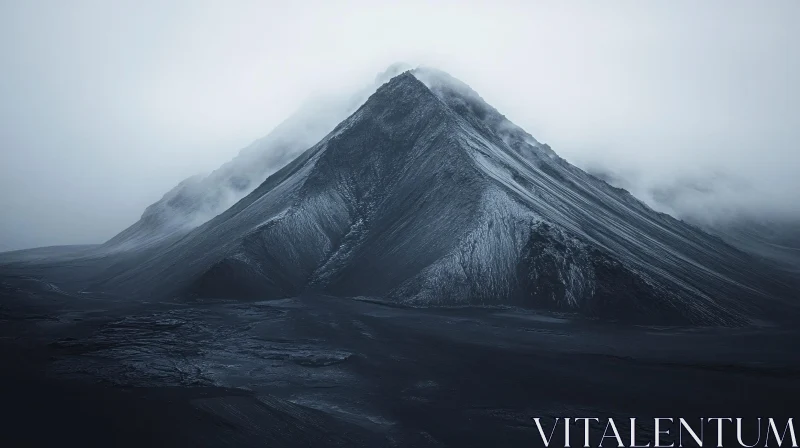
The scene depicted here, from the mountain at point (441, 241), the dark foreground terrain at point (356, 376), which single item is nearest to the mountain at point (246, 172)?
the mountain at point (441, 241)

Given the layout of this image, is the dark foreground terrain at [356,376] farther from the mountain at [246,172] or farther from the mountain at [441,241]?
the mountain at [246,172]

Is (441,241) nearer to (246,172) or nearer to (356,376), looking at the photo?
(356,376)

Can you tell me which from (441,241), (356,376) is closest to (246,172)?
(441,241)

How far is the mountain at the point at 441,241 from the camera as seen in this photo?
260 feet

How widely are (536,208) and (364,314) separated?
40.2 meters

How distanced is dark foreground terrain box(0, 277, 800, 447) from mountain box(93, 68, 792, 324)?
8.56 m

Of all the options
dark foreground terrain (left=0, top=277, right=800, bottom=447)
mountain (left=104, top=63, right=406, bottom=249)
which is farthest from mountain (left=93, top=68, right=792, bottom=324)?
mountain (left=104, top=63, right=406, bottom=249)

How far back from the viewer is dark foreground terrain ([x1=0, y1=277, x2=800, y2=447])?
33.7m

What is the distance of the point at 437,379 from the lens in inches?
1762

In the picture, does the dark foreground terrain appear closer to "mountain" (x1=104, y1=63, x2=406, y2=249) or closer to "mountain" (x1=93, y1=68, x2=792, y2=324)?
"mountain" (x1=93, y1=68, x2=792, y2=324)

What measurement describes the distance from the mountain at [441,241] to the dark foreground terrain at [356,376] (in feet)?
28.1

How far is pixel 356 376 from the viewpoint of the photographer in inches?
1800

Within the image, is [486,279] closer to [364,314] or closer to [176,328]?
[364,314]

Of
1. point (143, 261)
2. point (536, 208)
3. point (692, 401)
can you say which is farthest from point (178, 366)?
point (143, 261)
